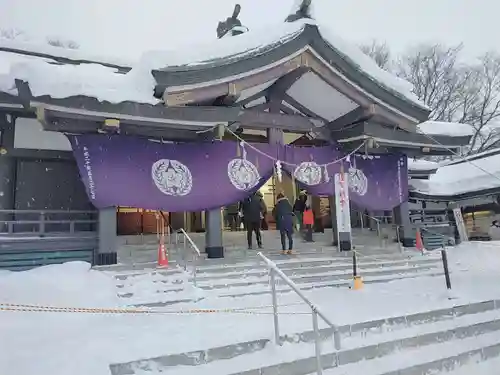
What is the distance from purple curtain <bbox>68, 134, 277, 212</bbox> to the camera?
8688mm

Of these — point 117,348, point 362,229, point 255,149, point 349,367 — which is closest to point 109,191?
point 255,149

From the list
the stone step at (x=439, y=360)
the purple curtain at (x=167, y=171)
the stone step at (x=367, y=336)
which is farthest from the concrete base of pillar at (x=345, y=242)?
the stone step at (x=439, y=360)

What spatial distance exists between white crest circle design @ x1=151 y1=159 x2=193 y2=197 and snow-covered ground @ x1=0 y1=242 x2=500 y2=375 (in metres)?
2.37

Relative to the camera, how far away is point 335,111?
39.0 feet

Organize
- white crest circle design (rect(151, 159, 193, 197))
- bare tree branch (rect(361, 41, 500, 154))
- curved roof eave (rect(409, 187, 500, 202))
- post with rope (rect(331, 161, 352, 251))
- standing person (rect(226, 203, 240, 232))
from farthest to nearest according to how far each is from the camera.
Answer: bare tree branch (rect(361, 41, 500, 154)) < standing person (rect(226, 203, 240, 232)) < curved roof eave (rect(409, 187, 500, 202)) < post with rope (rect(331, 161, 352, 251)) < white crest circle design (rect(151, 159, 193, 197))

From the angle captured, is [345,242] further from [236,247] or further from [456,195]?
[456,195]

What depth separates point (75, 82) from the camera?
807 centimetres

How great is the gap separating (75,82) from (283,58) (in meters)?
4.95

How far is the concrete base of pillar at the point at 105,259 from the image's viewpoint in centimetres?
858

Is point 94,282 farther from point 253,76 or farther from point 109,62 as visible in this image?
point 109,62

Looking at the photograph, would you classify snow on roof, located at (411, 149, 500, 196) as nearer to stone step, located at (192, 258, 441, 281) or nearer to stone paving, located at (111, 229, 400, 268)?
stone paving, located at (111, 229, 400, 268)

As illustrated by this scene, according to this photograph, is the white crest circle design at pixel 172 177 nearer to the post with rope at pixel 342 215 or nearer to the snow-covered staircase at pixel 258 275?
the snow-covered staircase at pixel 258 275

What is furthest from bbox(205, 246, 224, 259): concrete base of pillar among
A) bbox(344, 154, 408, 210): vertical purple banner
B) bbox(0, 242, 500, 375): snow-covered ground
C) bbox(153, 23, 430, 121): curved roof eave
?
bbox(344, 154, 408, 210): vertical purple banner

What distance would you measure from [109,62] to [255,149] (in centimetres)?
696
